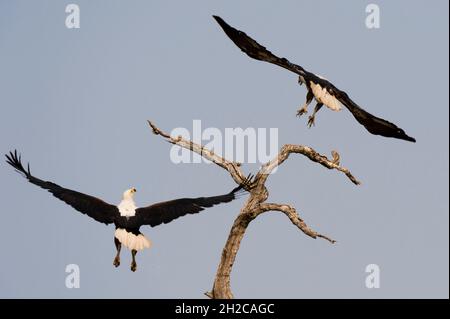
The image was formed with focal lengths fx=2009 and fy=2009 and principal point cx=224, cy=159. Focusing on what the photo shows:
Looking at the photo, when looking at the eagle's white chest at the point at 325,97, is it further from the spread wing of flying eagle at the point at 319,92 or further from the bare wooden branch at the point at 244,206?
the bare wooden branch at the point at 244,206

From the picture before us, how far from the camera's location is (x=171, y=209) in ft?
91.2

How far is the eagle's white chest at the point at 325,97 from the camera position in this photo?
28578mm

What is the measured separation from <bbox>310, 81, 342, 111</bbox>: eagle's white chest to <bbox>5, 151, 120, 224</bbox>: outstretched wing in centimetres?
335

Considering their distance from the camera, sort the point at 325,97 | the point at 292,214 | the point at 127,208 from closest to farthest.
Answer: the point at 292,214 → the point at 127,208 → the point at 325,97

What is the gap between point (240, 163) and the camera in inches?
1071

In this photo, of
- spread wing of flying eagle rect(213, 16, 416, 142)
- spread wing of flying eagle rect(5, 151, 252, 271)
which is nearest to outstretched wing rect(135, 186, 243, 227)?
→ spread wing of flying eagle rect(5, 151, 252, 271)

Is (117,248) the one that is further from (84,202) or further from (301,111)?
(301,111)

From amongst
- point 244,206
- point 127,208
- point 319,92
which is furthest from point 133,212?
point 319,92

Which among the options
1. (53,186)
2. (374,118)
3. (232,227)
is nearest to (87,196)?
(53,186)

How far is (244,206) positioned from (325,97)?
8.42ft

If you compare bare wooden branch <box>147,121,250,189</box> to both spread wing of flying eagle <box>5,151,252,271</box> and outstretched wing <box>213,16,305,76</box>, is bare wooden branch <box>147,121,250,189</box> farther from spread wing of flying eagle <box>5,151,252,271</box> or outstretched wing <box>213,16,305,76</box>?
outstretched wing <box>213,16,305,76</box>

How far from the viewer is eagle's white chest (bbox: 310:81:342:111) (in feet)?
93.8

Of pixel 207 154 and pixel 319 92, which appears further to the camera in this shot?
pixel 319 92
